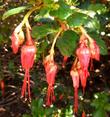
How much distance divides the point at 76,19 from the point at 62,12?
0.20 feet

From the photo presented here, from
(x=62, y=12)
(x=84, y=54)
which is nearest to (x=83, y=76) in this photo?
(x=84, y=54)

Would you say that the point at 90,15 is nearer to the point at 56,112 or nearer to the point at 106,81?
the point at 56,112

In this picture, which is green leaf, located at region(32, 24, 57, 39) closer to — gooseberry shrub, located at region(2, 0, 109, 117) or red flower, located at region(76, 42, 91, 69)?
gooseberry shrub, located at region(2, 0, 109, 117)

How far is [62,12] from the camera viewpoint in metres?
1.60

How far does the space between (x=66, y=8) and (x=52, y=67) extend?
0.78ft

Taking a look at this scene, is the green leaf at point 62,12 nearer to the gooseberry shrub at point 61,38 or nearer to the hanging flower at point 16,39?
the gooseberry shrub at point 61,38

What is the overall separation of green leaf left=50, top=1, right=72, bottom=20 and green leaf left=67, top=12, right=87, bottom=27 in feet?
0.06

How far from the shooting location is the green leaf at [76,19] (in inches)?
62.7

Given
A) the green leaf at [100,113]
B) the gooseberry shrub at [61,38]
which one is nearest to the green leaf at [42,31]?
the gooseberry shrub at [61,38]

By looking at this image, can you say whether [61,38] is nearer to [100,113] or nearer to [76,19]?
[76,19]

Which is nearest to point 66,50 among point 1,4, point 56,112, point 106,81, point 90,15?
point 90,15

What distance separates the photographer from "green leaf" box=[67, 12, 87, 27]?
62.7 inches

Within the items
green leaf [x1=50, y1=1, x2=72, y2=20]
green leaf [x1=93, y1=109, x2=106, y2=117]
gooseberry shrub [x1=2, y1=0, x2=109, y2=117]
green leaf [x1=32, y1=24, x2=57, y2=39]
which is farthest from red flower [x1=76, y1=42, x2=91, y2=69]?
green leaf [x1=93, y1=109, x2=106, y2=117]

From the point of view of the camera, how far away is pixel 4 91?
3775 millimetres
